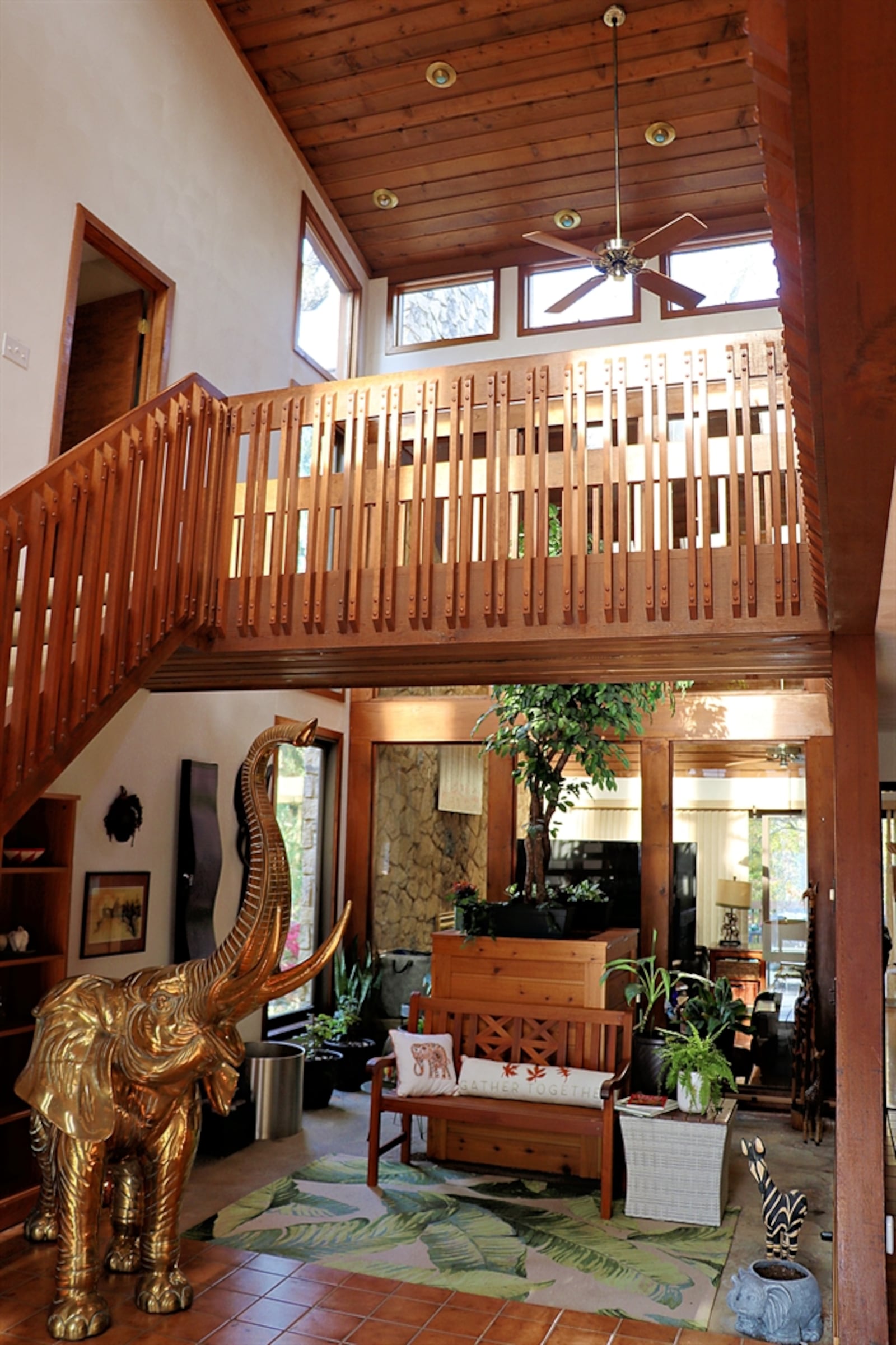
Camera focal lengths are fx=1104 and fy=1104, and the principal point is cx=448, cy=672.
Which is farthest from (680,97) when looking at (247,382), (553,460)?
(553,460)

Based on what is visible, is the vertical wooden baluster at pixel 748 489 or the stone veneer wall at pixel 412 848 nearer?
the vertical wooden baluster at pixel 748 489

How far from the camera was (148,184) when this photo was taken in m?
6.40

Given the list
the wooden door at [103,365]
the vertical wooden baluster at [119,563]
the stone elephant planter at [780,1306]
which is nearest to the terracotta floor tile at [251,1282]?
the stone elephant planter at [780,1306]

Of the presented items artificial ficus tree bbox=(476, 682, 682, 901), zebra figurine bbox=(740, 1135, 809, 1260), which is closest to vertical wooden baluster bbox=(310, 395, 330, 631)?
artificial ficus tree bbox=(476, 682, 682, 901)

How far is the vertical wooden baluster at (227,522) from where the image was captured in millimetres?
4914

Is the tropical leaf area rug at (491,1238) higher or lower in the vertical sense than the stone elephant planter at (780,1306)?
lower

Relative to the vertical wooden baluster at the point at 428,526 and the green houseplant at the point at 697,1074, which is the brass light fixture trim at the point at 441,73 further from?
the green houseplant at the point at 697,1074

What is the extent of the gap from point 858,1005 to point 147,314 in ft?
17.6

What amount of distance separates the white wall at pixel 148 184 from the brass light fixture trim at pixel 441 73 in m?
1.22

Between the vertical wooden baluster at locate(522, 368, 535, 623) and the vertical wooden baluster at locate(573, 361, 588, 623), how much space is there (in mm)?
180

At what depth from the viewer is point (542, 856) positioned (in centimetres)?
642

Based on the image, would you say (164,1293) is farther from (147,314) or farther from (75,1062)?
(147,314)

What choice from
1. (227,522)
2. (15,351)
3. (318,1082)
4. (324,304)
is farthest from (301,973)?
(324,304)

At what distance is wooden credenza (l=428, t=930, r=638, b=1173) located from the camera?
19.2ft
